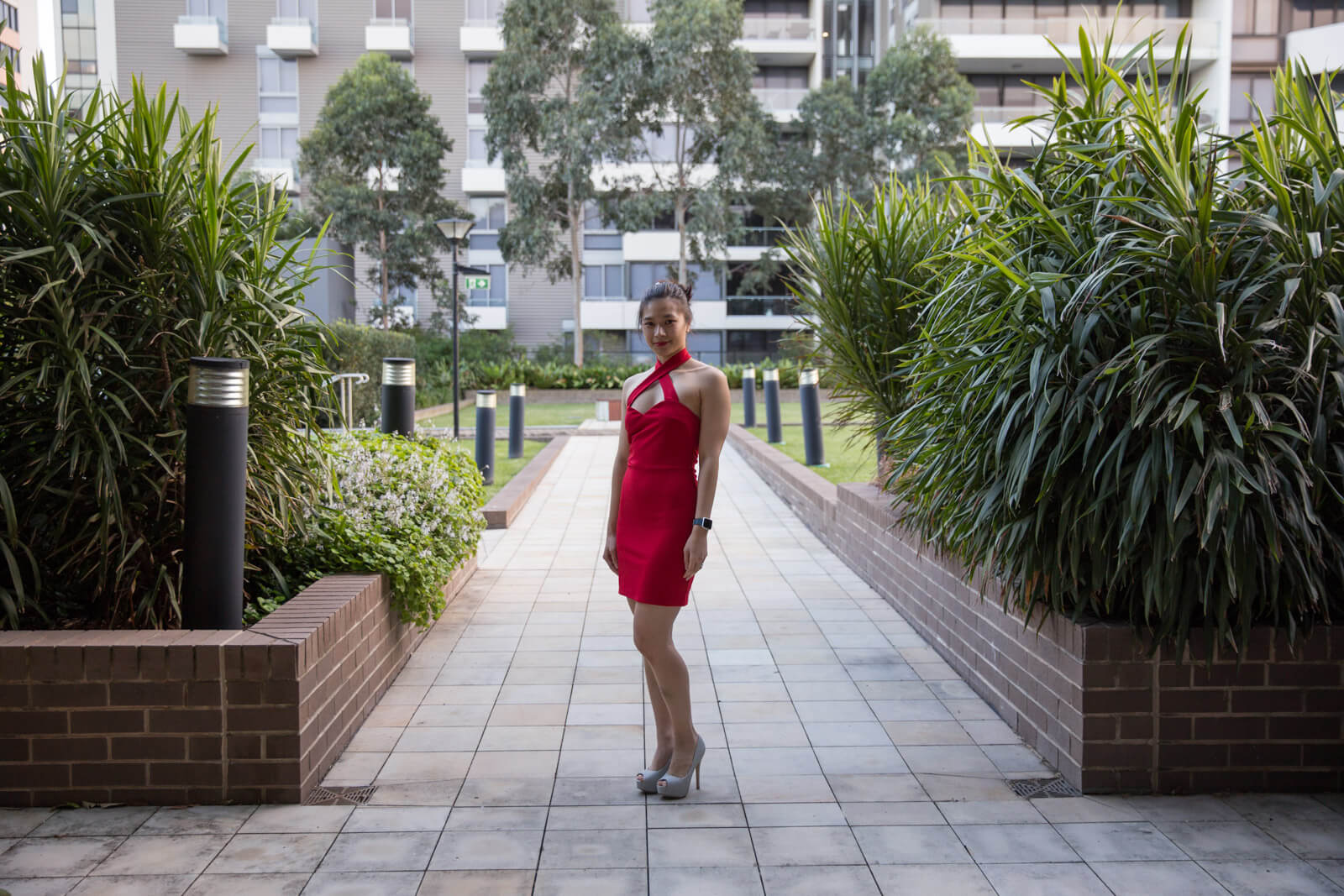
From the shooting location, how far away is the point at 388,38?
127ft

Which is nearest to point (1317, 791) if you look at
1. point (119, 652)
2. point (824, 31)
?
point (119, 652)

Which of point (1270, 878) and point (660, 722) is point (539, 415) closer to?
point (660, 722)

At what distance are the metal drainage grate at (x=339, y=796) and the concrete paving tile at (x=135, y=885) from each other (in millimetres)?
606

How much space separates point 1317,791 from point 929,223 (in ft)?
14.1

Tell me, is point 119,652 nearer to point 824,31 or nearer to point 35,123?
point 35,123

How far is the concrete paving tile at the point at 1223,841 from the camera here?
326cm

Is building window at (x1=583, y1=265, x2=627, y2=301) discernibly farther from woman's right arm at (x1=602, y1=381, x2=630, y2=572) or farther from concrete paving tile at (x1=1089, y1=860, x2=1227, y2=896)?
concrete paving tile at (x1=1089, y1=860, x2=1227, y2=896)

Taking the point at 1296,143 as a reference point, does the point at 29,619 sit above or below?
below

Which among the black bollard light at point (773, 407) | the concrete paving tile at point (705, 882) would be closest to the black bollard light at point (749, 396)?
the black bollard light at point (773, 407)

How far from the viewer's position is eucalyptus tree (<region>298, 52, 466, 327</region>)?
3114 cm

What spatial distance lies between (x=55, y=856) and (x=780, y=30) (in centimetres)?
4007

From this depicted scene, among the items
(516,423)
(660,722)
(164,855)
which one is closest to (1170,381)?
(660,722)

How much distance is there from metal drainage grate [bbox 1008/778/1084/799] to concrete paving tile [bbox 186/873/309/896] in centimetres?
231

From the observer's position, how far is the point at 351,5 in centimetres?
3897
